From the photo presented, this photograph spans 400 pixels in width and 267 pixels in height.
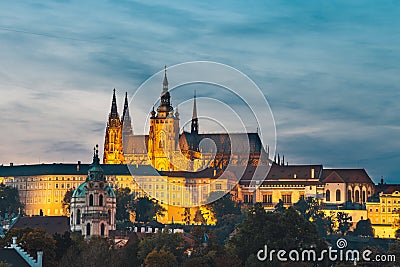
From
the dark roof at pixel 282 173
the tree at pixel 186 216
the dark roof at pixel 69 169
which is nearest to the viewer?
the tree at pixel 186 216

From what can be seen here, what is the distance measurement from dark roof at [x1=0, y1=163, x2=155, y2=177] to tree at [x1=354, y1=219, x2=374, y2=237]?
34.2 m

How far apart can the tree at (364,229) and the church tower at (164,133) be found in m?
38.7

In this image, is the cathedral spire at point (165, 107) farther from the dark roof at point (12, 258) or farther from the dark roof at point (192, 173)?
the dark roof at point (12, 258)

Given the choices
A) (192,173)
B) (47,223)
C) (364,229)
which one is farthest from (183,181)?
(47,223)

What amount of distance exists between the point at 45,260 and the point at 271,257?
12.6 m

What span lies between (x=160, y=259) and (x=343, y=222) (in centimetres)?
9031

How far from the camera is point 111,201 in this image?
125 metres

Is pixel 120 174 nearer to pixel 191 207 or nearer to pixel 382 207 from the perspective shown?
pixel 191 207

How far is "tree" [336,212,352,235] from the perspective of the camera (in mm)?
158337

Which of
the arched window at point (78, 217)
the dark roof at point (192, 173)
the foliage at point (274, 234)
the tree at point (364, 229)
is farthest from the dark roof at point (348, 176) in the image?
the foliage at point (274, 234)

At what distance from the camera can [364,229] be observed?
16125cm

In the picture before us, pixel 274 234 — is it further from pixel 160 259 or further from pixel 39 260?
pixel 39 260

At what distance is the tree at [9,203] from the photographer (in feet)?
524

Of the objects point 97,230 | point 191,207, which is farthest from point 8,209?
point 97,230
